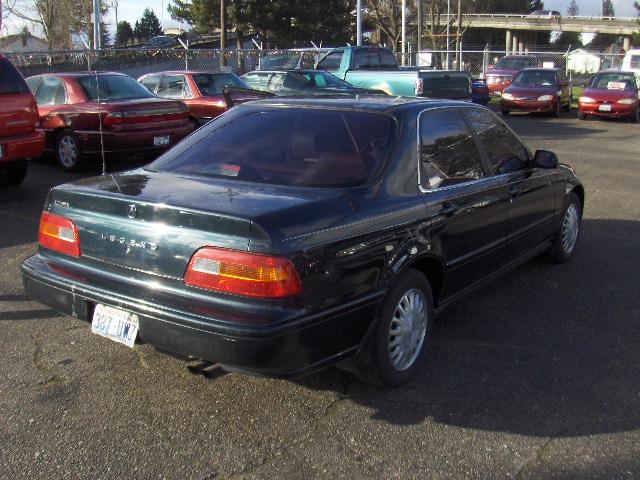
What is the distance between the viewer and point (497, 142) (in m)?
5.13

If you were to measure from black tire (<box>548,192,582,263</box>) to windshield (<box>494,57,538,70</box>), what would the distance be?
22.1 m

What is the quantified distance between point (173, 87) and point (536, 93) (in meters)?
11.5

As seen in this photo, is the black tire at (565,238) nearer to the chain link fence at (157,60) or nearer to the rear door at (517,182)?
the rear door at (517,182)

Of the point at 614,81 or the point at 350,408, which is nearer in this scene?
the point at 350,408

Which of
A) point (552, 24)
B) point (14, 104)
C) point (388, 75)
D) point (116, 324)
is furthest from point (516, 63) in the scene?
point (552, 24)

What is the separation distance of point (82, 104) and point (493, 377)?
8.47 meters

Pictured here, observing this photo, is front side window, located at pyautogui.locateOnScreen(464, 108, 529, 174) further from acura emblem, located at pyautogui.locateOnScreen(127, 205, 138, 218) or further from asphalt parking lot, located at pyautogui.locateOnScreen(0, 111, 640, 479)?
acura emblem, located at pyautogui.locateOnScreen(127, 205, 138, 218)

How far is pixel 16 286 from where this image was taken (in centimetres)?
555

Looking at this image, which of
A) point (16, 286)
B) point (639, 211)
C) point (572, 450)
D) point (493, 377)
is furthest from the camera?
point (639, 211)

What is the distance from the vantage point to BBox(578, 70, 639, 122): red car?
2000 centimetres

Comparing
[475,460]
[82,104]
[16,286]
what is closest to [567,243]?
[475,460]

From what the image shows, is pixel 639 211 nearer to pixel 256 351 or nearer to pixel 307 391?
pixel 307 391

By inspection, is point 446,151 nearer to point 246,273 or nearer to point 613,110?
point 246,273

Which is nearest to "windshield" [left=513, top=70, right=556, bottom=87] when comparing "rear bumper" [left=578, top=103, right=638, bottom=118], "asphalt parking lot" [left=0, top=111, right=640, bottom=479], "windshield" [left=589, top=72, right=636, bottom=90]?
"windshield" [left=589, top=72, right=636, bottom=90]
